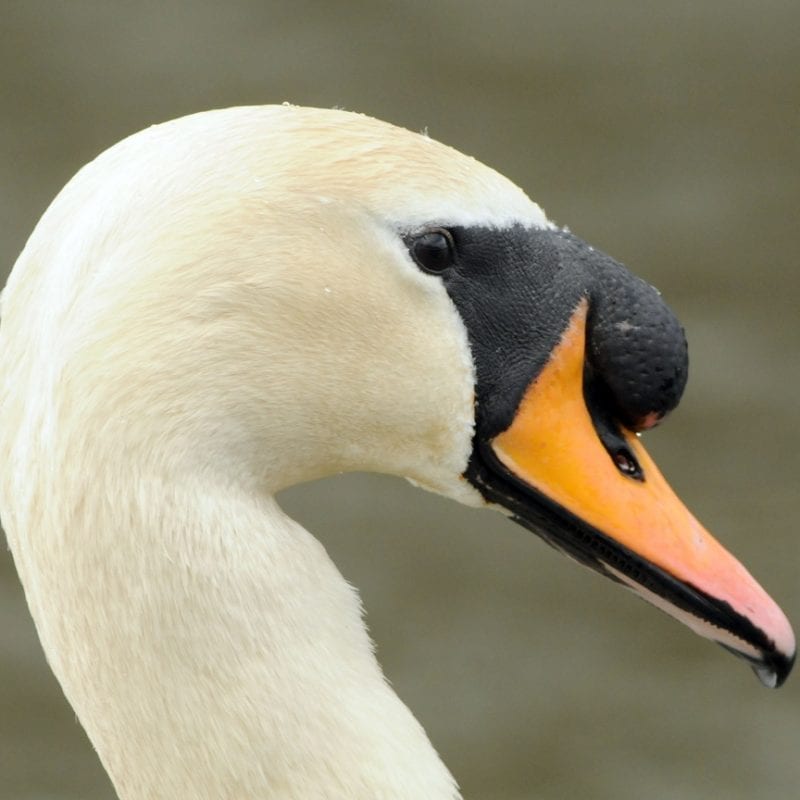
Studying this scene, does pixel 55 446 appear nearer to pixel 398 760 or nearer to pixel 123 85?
pixel 398 760

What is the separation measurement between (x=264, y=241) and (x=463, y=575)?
2440 millimetres

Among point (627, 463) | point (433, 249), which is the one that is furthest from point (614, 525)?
point (433, 249)

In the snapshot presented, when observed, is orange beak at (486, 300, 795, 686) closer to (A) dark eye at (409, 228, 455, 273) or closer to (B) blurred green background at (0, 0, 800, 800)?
(A) dark eye at (409, 228, 455, 273)

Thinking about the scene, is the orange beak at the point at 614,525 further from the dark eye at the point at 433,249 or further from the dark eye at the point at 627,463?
the dark eye at the point at 433,249

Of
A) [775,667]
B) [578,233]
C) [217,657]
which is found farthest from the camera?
[578,233]

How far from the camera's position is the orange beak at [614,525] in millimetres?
1566

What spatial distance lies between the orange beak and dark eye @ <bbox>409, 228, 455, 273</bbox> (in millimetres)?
131

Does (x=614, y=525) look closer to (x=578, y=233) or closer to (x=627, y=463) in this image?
(x=627, y=463)

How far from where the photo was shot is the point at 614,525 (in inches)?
62.1

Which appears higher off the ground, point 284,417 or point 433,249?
point 433,249

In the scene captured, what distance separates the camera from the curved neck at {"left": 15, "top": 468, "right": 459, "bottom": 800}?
1.41 metres

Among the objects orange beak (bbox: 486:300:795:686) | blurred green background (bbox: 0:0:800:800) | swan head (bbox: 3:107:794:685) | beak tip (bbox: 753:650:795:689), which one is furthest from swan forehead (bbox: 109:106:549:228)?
blurred green background (bbox: 0:0:800:800)

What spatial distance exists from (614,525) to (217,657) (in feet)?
1.17

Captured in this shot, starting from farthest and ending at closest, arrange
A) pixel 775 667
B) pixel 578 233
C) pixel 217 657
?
pixel 578 233 → pixel 775 667 → pixel 217 657
